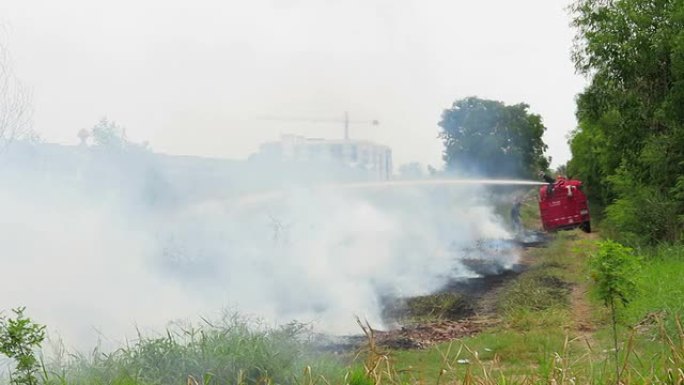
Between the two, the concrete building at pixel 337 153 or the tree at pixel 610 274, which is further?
the concrete building at pixel 337 153

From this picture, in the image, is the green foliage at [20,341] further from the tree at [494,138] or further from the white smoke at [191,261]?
the tree at [494,138]

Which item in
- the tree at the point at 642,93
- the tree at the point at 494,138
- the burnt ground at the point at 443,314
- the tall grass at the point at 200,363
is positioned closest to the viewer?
the tall grass at the point at 200,363

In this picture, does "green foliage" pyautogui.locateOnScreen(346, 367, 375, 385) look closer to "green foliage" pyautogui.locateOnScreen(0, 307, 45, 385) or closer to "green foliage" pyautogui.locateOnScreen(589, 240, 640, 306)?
"green foliage" pyautogui.locateOnScreen(0, 307, 45, 385)

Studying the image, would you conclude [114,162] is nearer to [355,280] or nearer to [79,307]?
[79,307]

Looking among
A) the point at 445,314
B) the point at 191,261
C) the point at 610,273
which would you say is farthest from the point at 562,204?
the point at 610,273

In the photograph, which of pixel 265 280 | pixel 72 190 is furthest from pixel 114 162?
pixel 265 280

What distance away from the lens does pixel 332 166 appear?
1361 cm

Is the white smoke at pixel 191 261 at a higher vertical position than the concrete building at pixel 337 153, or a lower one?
lower

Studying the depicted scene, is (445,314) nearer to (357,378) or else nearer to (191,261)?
(191,261)

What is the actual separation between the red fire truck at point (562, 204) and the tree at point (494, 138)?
9262 millimetres

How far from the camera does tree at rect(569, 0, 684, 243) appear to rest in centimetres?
1524

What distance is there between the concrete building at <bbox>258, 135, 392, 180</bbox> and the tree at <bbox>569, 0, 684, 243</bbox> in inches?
203

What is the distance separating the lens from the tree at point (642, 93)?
50.0 feet

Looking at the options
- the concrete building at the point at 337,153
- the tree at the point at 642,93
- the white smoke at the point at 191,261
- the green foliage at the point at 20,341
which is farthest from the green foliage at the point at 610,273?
the tree at the point at 642,93
